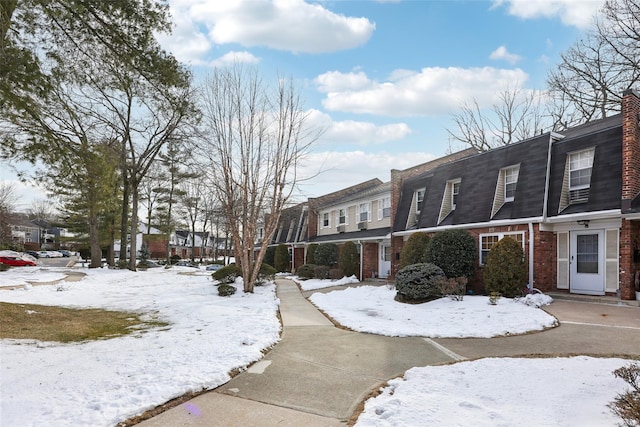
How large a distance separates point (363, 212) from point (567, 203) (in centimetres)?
1223

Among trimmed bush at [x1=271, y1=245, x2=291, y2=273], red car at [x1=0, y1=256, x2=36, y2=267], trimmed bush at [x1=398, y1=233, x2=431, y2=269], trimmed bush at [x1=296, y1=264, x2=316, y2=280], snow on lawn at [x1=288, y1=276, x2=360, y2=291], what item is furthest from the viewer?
trimmed bush at [x1=271, y1=245, x2=291, y2=273]

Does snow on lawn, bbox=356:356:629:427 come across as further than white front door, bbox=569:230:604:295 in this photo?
No

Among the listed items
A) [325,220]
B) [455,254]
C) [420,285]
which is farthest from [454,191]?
[325,220]

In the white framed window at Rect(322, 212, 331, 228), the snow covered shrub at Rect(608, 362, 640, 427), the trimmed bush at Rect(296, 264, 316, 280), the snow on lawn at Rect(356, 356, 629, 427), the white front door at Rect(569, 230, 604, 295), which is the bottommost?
the trimmed bush at Rect(296, 264, 316, 280)

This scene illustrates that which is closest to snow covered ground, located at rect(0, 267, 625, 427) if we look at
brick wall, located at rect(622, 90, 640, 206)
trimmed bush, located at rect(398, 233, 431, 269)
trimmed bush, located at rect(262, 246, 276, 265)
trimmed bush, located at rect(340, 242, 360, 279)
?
brick wall, located at rect(622, 90, 640, 206)

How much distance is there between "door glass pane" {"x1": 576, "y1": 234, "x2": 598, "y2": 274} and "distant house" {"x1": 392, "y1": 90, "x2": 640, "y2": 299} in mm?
27

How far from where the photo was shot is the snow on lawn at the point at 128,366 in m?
3.94

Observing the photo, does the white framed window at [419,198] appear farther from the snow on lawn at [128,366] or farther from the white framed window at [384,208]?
the snow on lawn at [128,366]

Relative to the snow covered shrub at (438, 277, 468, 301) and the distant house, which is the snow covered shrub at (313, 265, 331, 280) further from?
the snow covered shrub at (438, 277, 468, 301)

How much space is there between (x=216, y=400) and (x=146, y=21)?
24.9 ft

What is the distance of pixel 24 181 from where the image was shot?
1129 centimetres

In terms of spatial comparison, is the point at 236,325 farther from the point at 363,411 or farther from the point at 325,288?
the point at 325,288

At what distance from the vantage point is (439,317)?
32.1 ft

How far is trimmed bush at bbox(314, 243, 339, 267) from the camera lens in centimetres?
2345
